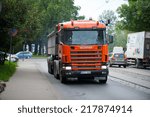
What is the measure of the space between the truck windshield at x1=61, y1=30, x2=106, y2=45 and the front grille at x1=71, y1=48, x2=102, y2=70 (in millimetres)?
492

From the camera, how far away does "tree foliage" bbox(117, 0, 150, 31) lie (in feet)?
182

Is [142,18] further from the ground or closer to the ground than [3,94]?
further from the ground

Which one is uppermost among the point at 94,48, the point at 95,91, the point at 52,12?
the point at 52,12

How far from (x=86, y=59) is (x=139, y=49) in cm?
2531

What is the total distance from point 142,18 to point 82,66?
34.8 meters

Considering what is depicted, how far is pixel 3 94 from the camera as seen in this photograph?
17.0 metres

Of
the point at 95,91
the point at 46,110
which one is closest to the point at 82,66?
the point at 95,91

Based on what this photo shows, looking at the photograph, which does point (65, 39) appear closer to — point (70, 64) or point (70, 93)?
point (70, 64)

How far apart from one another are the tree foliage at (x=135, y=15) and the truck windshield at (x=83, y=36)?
3257cm

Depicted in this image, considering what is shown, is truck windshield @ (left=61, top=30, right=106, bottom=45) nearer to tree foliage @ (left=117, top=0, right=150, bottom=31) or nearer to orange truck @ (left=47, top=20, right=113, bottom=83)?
orange truck @ (left=47, top=20, right=113, bottom=83)

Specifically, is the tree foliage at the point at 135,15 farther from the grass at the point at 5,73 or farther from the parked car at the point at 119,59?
the grass at the point at 5,73

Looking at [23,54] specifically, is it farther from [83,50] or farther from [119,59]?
[83,50]

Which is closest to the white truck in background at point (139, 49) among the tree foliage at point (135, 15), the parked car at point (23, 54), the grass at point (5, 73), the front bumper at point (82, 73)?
the tree foliage at point (135, 15)

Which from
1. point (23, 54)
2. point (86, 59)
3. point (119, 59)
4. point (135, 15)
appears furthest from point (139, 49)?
point (23, 54)
